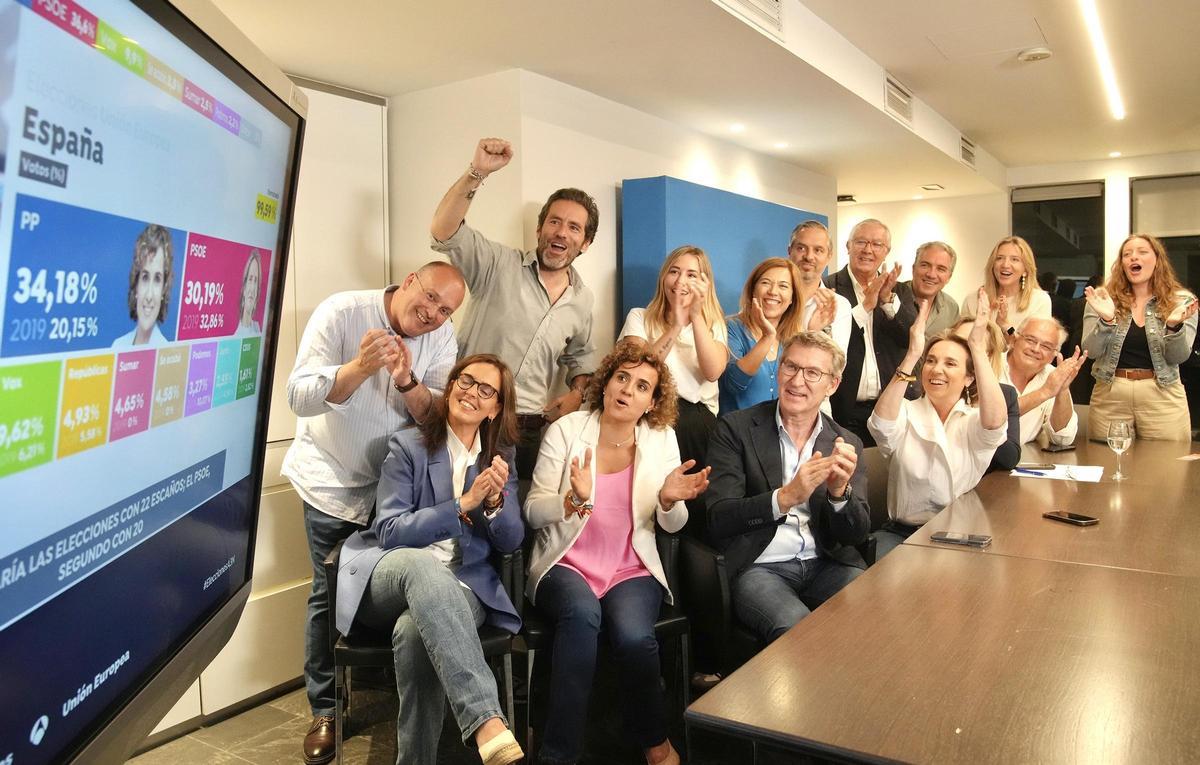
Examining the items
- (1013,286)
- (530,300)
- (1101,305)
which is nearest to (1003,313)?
(1013,286)

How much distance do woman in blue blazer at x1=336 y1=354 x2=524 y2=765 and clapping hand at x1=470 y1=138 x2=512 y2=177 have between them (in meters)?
0.73

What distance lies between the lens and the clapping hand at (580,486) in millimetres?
2752

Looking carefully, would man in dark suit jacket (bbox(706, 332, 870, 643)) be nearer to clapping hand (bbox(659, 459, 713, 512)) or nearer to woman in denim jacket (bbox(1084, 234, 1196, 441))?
clapping hand (bbox(659, 459, 713, 512))

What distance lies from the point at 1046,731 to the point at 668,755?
1572mm

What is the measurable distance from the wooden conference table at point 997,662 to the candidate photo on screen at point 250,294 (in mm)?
868

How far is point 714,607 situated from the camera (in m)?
2.73

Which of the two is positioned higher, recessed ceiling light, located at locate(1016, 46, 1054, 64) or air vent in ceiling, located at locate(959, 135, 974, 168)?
air vent in ceiling, located at locate(959, 135, 974, 168)

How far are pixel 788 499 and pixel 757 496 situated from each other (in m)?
0.12

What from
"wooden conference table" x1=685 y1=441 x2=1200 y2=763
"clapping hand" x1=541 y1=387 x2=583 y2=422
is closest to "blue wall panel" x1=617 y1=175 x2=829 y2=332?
"clapping hand" x1=541 y1=387 x2=583 y2=422

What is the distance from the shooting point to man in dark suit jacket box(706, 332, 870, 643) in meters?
2.68

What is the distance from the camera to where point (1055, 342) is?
395cm

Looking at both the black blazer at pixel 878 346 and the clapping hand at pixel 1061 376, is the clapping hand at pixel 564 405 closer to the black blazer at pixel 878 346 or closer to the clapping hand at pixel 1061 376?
the black blazer at pixel 878 346

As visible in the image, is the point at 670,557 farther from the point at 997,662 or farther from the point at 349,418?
the point at 997,662

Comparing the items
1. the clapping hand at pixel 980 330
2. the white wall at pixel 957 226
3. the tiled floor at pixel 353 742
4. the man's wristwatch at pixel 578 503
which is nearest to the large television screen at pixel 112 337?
the man's wristwatch at pixel 578 503
